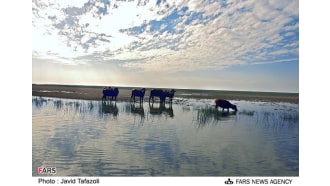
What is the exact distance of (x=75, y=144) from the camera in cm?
906

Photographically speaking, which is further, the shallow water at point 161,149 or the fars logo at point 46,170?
the fars logo at point 46,170

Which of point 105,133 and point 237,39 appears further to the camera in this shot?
point 237,39

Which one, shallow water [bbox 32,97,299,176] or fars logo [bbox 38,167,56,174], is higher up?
shallow water [bbox 32,97,299,176]

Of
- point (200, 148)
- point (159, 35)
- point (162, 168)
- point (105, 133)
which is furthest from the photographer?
point (159, 35)

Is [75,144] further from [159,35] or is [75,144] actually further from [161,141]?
[159,35]

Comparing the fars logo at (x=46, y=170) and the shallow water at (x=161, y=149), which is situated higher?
the shallow water at (x=161, y=149)

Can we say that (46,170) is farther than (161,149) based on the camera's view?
No

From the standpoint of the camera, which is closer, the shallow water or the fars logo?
the shallow water

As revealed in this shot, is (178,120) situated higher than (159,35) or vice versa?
(159,35)

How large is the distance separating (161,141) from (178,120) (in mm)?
4529

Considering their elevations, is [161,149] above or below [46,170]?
above
